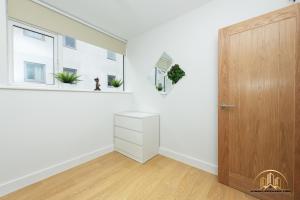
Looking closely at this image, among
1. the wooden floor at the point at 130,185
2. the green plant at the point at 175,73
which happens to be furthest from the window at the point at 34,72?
the green plant at the point at 175,73

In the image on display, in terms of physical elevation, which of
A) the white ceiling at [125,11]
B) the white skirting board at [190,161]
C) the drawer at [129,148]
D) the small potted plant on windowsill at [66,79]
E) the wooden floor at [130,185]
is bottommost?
the wooden floor at [130,185]

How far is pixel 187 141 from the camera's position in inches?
81.7

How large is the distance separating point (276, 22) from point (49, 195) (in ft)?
9.38

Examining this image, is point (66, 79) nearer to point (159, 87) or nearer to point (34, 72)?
point (34, 72)

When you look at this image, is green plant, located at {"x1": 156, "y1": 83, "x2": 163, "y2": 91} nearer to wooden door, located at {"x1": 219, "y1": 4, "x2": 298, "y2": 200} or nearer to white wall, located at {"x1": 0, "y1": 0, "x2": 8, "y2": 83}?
wooden door, located at {"x1": 219, "y1": 4, "x2": 298, "y2": 200}

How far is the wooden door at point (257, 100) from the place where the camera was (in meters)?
1.20

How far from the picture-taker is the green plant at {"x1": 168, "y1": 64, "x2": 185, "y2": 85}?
2.10 metres

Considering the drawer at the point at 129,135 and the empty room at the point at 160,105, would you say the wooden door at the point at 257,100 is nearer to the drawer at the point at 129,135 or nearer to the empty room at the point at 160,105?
the empty room at the point at 160,105

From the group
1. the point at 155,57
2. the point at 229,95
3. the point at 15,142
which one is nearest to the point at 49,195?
the point at 15,142

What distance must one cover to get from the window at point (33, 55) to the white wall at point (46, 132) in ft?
1.59

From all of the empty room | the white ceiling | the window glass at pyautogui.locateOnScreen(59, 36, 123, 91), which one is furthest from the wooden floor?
the white ceiling

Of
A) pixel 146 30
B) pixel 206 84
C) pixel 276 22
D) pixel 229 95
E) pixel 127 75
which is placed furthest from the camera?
pixel 127 75

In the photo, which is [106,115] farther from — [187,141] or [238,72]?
[238,72]

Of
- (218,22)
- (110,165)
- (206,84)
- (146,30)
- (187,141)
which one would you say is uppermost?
(146,30)
